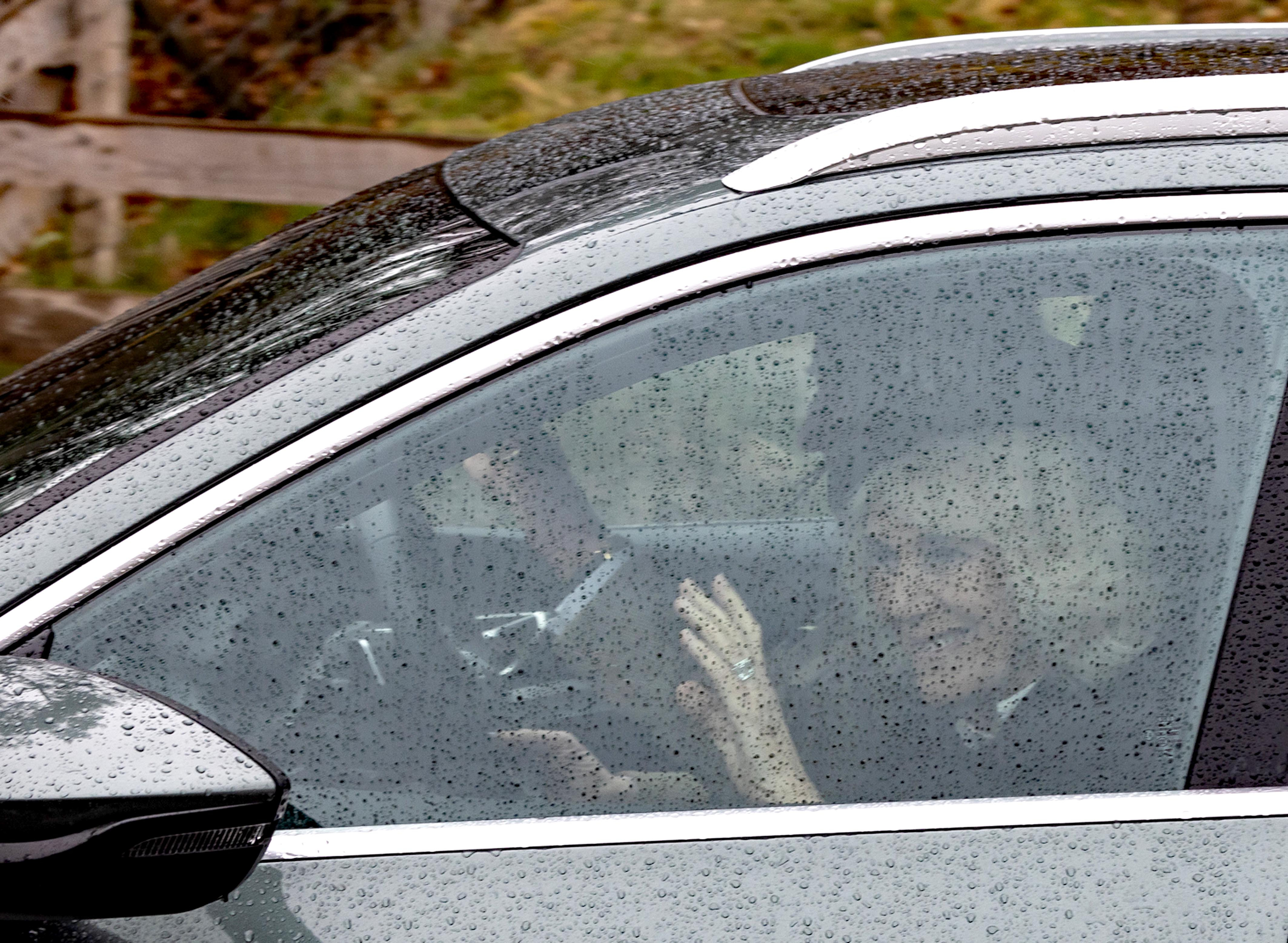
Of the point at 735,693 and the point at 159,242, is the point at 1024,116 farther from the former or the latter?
the point at 159,242

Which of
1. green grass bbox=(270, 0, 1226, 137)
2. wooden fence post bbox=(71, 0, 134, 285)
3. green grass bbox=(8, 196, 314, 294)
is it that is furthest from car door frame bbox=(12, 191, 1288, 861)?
green grass bbox=(270, 0, 1226, 137)

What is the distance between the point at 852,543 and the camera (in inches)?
51.6

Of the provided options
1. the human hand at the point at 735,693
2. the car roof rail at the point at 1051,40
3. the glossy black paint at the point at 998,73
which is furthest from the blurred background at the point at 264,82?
the human hand at the point at 735,693

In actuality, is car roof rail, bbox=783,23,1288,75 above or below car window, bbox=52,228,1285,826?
above

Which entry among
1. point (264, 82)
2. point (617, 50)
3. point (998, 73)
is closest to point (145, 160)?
point (264, 82)

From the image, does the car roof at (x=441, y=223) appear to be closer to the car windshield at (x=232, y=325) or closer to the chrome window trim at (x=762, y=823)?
the car windshield at (x=232, y=325)

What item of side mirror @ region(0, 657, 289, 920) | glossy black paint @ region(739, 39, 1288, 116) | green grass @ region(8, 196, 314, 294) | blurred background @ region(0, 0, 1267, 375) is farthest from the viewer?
green grass @ region(8, 196, 314, 294)

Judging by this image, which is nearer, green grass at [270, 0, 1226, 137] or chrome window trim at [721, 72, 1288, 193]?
chrome window trim at [721, 72, 1288, 193]

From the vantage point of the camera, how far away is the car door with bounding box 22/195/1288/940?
1.28m

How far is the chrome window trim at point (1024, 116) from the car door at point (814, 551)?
0.33ft

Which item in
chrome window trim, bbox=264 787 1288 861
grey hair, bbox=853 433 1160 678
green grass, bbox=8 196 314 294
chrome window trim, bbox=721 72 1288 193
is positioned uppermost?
chrome window trim, bbox=721 72 1288 193

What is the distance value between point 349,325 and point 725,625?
1.61 feet

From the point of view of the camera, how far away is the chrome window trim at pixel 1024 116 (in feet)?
4.47

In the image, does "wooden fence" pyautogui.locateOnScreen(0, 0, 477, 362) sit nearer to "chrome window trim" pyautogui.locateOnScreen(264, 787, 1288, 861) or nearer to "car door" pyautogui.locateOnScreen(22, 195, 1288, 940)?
"car door" pyautogui.locateOnScreen(22, 195, 1288, 940)
